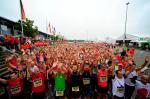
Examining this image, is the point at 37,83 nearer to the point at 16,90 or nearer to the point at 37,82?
the point at 37,82

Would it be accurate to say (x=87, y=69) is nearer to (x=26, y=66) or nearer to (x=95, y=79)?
(x=95, y=79)

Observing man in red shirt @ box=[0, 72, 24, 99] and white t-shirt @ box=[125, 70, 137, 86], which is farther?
white t-shirt @ box=[125, 70, 137, 86]

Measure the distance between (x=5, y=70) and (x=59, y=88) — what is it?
19.0 feet

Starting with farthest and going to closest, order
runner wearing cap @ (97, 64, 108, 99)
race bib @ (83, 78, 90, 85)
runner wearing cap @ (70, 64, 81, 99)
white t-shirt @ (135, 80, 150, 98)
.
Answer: runner wearing cap @ (97, 64, 108, 99) → race bib @ (83, 78, 90, 85) → runner wearing cap @ (70, 64, 81, 99) → white t-shirt @ (135, 80, 150, 98)

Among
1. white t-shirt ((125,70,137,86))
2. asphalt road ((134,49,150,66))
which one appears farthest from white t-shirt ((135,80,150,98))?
asphalt road ((134,49,150,66))

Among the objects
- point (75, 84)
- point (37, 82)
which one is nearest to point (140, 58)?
point (75, 84)

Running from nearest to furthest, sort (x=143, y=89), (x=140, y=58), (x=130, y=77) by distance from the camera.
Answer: (x=143, y=89) → (x=130, y=77) → (x=140, y=58)

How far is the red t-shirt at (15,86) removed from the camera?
5098mm

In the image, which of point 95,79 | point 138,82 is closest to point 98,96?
point 95,79

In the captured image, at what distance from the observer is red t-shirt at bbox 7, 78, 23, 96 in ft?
16.7

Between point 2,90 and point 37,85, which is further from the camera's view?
point 37,85

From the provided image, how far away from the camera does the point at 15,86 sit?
5152mm

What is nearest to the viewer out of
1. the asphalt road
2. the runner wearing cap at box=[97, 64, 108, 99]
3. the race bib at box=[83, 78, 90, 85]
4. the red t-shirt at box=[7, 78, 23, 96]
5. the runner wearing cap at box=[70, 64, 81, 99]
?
the red t-shirt at box=[7, 78, 23, 96]

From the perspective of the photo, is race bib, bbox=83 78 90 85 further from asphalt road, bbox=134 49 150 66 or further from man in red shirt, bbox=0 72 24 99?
asphalt road, bbox=134 49 150 66
